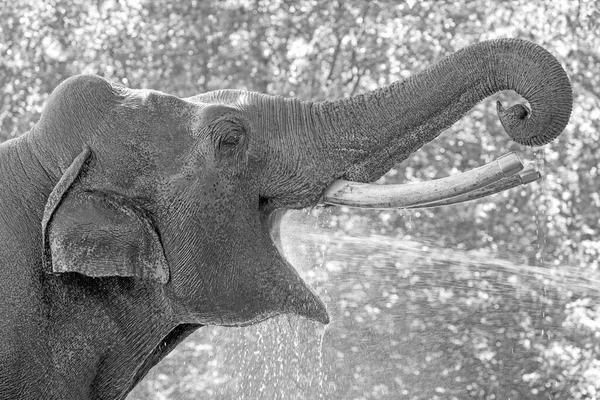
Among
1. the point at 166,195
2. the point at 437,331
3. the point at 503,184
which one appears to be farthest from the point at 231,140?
the point at 437,331

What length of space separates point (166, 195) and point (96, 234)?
0.23 metres

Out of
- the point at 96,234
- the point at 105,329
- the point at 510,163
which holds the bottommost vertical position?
the point at 105,329

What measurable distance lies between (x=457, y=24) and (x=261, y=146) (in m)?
7.69

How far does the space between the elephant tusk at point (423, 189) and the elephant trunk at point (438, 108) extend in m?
0.07

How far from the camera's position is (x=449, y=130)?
33.2ft

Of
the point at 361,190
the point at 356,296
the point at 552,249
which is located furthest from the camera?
the point at 552,249

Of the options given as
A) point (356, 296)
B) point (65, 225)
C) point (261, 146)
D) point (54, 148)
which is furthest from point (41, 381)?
point (356, 296)

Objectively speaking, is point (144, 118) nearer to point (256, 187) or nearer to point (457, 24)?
point (256, 187)

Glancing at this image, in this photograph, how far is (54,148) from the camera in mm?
2816

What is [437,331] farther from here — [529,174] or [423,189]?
[529,174]

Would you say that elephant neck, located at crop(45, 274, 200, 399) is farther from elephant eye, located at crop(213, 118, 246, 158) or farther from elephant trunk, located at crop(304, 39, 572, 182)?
elephant trunk, located at crop(304, 39, 572, 182)

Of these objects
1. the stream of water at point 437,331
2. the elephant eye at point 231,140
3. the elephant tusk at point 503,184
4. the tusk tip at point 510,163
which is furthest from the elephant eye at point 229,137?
the stream of water at point 437,331

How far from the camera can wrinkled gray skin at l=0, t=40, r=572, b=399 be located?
2.69 m

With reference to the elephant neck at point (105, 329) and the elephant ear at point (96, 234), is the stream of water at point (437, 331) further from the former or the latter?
the elephant ear at point (96, 234)
